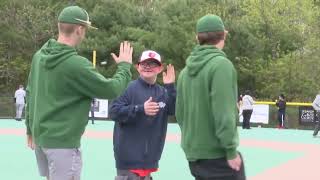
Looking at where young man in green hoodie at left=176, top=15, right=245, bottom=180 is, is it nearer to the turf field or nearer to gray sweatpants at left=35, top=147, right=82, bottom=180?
gray sweatpants at left=35, top=147, right=82, bottom=180

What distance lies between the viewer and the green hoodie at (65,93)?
4902mm

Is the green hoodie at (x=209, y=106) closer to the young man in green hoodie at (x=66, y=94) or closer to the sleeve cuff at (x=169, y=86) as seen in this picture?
the young man in green hoodie at (x=66, y=94)

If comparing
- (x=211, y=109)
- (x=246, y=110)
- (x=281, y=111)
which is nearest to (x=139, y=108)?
(x=211, y=109)

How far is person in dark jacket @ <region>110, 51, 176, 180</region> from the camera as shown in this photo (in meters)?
5.74

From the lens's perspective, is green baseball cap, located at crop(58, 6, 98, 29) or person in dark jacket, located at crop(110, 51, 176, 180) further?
person in dark jacket, located at crop(110, 51, 176, 180)

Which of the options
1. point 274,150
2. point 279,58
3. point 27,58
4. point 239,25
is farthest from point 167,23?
A: point 274,150

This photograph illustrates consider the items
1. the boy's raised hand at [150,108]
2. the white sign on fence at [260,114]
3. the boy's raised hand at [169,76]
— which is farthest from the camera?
the white sign on fence at [260,114]

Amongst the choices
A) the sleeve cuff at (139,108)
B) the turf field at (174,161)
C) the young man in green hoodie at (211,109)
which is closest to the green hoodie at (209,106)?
the young man in green hoodie at (211,109)

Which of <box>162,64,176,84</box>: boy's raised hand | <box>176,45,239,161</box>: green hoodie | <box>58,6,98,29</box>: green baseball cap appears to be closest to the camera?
<box>176,45,239,161</box>: green hoodie

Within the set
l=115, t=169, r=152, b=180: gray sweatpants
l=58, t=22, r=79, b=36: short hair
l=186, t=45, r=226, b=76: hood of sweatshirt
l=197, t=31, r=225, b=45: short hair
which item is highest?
l=58, t=22, r=79, b=36: short hair

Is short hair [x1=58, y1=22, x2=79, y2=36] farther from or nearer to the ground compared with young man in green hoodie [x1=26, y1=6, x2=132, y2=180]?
farther from the ground

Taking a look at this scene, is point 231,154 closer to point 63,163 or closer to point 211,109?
point 211,109

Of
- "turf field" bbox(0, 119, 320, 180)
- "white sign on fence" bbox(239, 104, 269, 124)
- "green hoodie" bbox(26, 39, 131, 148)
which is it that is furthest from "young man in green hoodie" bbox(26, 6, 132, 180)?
"white sign on fence" bbox(239, 104, 269, 124)

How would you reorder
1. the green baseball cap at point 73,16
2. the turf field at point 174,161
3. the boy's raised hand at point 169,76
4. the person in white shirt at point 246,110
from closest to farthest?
the green baseball cap at point 73,16 < the boy's raised hand at point 169,76 < the turf field at point 174,161 < the person in white shirt at point 246,110
